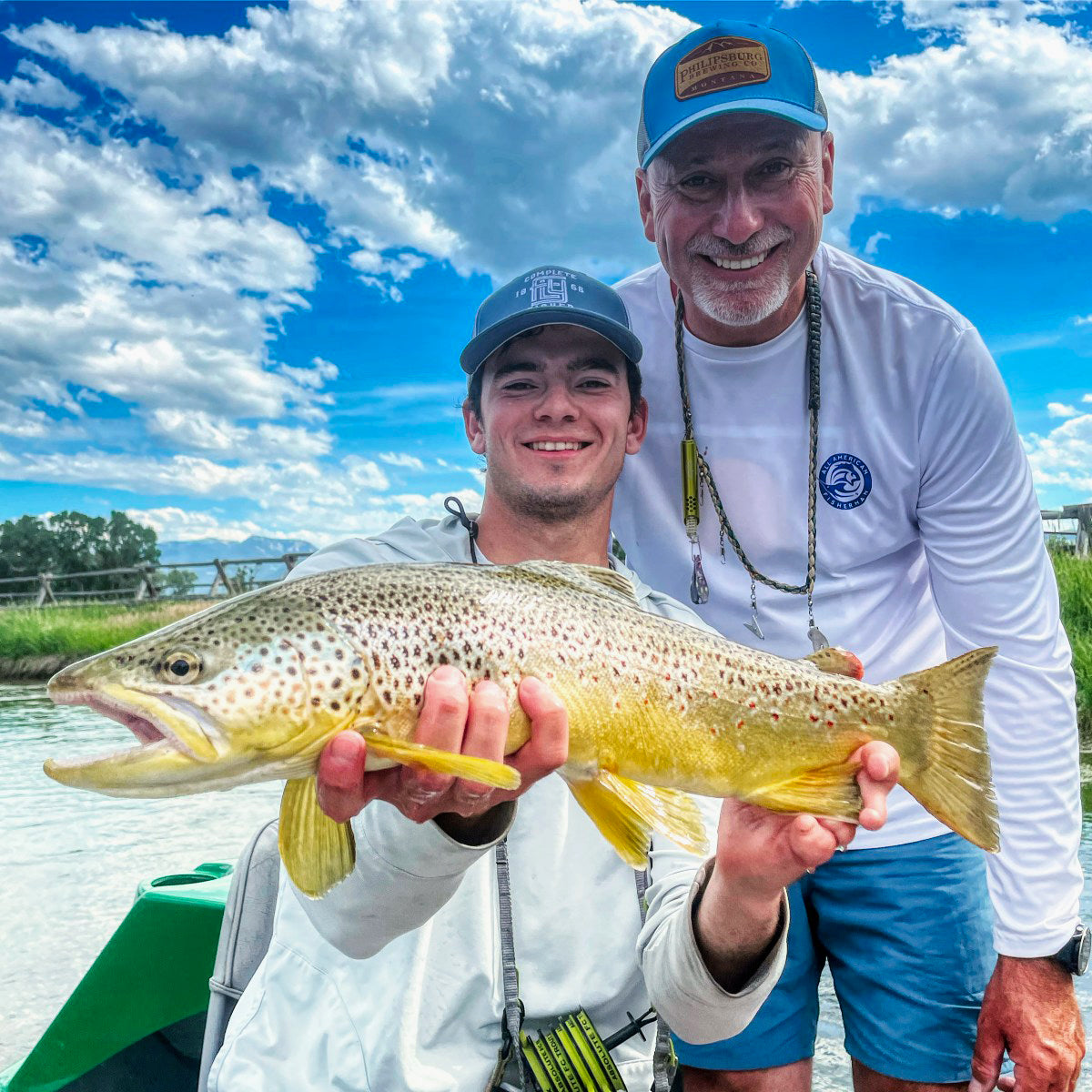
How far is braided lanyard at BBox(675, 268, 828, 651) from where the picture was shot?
3660mm

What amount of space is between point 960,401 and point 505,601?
213 cm

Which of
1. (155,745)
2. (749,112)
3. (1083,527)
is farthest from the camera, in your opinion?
(1083,527)

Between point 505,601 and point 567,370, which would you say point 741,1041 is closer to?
point 505,601

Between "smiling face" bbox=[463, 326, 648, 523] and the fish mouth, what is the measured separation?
A: 1810 millimetres

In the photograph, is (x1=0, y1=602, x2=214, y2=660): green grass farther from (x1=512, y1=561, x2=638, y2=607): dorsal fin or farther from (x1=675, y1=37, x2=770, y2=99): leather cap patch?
(x1=512, y1=561, x2=638, y2=607): dorsal fin

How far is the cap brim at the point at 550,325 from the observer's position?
3.55m

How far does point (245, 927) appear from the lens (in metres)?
2.89

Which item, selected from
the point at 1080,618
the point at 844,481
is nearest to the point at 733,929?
the point at 844,481

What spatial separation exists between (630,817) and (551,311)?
197cm

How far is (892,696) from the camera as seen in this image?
247 cm

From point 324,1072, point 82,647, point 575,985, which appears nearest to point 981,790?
point 575,985

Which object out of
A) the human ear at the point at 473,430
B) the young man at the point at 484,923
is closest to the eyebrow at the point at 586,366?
Answer: the human ear at the point at 473,430

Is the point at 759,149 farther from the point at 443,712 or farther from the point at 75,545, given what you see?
the point at 75,545

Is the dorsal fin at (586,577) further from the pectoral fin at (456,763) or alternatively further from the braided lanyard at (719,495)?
the braided lanyard at (719,495)
